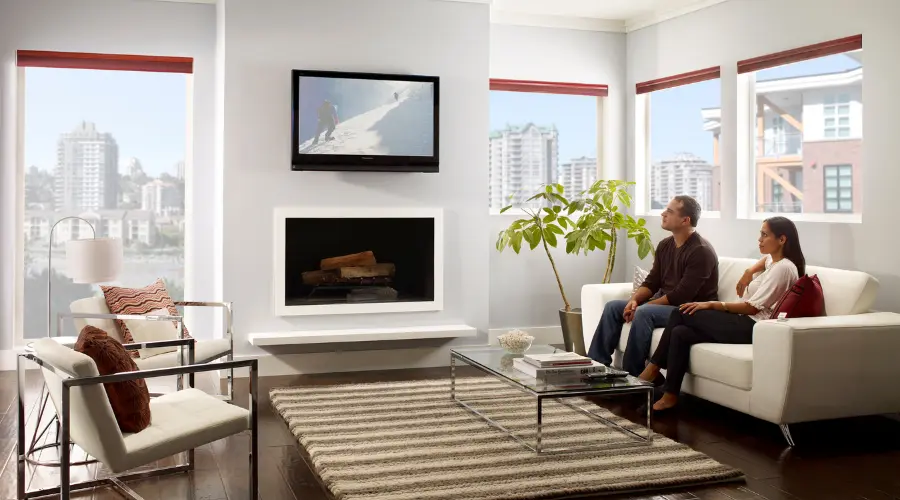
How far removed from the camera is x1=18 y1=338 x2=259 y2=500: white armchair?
2777mm

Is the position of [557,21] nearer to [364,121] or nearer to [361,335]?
[364,121]

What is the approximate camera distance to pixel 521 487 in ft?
11.1

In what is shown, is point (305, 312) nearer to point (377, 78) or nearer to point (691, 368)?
point (377, 78)

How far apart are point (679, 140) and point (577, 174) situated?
885 millimetres

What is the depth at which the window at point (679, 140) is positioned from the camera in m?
6.29

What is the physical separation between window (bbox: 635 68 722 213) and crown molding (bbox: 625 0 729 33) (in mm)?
444

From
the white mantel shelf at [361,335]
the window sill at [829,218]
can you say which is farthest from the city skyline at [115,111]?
the window sill at [829,218]

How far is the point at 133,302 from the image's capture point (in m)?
4.61

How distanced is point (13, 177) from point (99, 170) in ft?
1.74

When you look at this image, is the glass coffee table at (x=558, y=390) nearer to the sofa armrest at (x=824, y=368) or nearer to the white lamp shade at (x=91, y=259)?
the sofa armrest at (x=824, y=368)

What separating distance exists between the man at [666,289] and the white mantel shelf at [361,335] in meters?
1.04

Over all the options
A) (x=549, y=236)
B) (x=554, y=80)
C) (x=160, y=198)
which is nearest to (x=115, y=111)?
(x=160, y=198)

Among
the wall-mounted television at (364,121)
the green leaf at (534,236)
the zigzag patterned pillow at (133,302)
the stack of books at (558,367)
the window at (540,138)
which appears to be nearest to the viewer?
the stack of books at (558,367)

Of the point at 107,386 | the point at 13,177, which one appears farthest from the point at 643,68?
the point at 107,386
